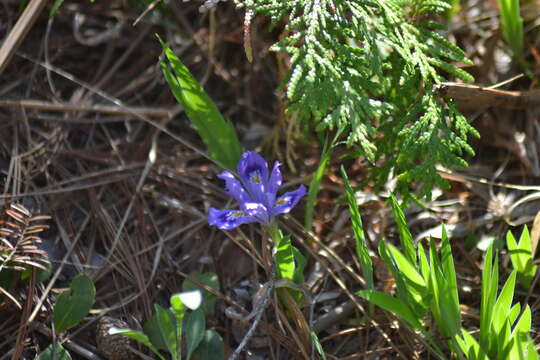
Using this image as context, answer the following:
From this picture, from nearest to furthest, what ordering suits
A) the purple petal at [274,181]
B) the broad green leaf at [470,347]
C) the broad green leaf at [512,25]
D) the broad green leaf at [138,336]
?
the broad green leaf at [470,347] < the broad green leaf at [138,336] < the purple petal at [274,181] < the broad green leaf at [512,25]

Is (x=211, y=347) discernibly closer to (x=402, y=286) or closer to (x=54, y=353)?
(x=54, y=353)

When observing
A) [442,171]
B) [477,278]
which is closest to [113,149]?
[442,171]

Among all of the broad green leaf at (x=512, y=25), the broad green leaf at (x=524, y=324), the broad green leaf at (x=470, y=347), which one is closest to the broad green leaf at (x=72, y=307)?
the broad green leaf at (x=470, y=347)

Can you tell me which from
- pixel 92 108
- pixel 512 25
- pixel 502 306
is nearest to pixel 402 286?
pixel 502 306

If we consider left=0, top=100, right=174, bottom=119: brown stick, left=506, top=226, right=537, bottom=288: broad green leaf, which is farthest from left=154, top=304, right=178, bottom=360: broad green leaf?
left=506, top=226, right=537, bottom=288: broad green leaf

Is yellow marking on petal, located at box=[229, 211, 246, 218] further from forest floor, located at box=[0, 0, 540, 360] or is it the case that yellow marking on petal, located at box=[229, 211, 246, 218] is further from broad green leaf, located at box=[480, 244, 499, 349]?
broad green leaf, located at box=[480, 244, 499, 349]

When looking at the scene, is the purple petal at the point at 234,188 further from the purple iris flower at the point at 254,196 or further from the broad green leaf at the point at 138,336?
the broad green leaf at the point at 138,336
